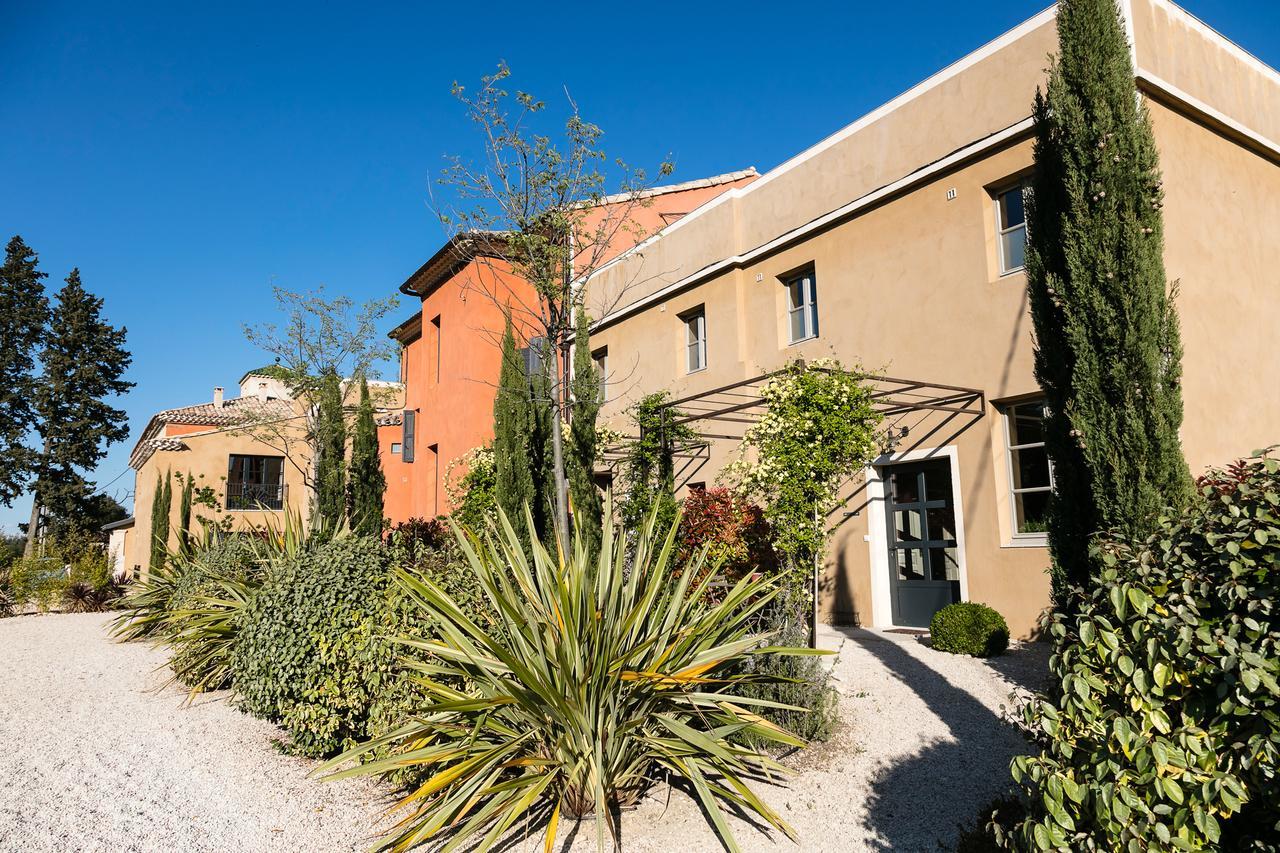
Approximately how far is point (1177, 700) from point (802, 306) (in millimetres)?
10621

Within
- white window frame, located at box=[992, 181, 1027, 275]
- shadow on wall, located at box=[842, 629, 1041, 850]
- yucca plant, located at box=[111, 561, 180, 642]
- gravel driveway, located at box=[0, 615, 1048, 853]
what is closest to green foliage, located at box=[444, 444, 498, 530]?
yucca plant, located at box=[111, 561, 180, 642]

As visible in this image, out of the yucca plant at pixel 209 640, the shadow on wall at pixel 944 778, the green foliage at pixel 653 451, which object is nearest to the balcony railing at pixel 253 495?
the green foliage at pixel 653 451

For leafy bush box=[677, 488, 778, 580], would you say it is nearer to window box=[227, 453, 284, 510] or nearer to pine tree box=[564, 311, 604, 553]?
pine tree box=[564, 311, 604, 553]

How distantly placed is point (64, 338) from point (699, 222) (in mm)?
32944

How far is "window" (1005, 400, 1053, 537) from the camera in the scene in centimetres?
926

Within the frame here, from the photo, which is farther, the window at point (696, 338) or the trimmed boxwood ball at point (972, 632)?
the window at point (696, 338)

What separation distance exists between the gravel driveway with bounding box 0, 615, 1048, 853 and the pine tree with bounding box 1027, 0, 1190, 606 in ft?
4.84

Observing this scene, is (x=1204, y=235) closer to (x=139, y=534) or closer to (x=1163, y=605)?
(x=1163, y=605)

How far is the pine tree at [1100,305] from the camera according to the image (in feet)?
18.0

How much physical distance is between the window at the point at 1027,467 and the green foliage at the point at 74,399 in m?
36.7

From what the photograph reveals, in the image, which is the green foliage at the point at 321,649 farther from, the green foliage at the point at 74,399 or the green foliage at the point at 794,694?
the green foliage at the point at 74,399

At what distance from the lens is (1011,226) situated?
9836 mm

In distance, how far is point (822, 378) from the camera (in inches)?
364

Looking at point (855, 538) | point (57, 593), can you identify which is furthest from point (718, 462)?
point (57, 593)
